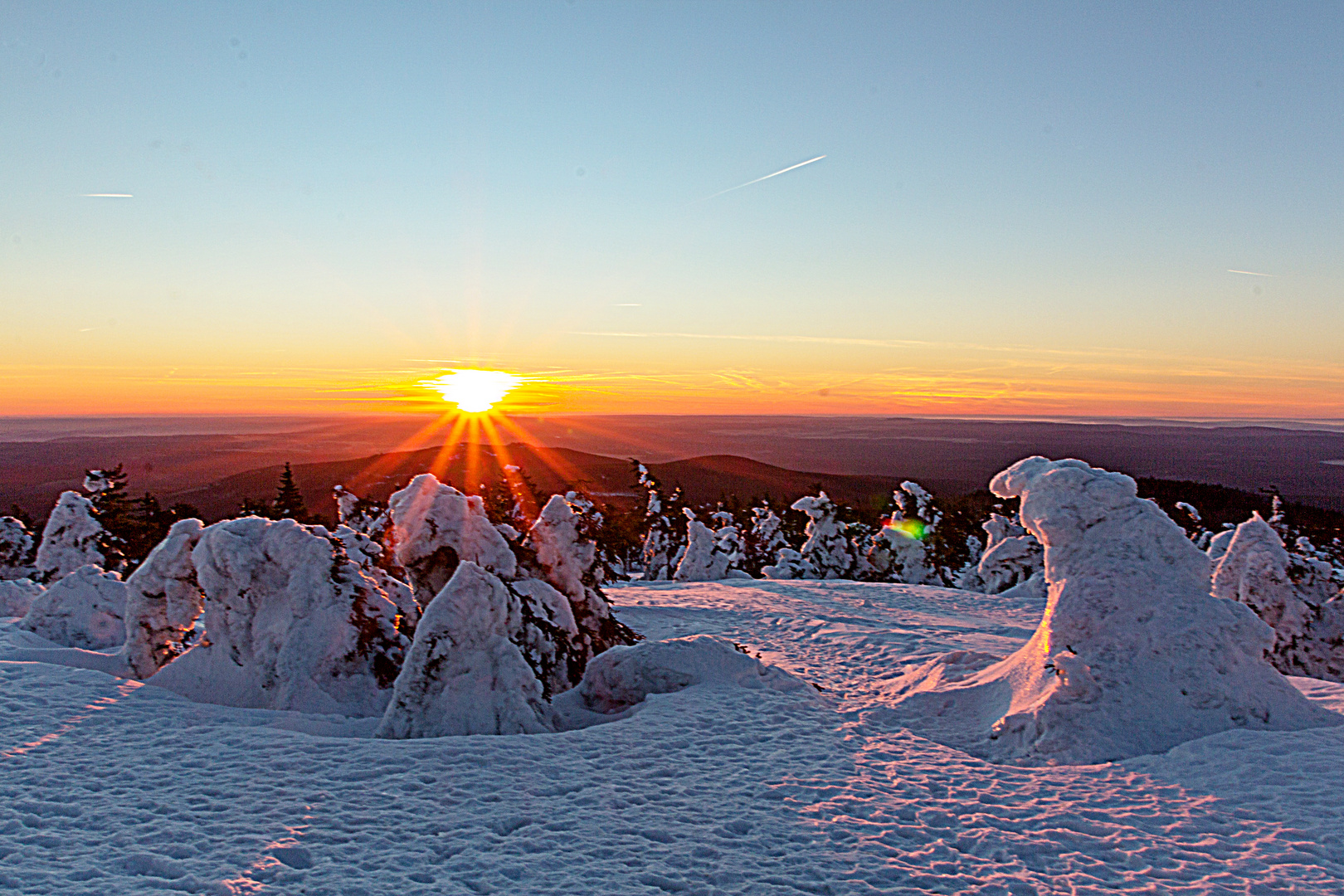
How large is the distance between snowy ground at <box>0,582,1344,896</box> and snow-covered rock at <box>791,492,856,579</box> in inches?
1265

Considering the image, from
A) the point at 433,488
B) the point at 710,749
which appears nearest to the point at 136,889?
the point at 710,749

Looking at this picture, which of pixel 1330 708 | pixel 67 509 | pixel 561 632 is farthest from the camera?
pixel 67 509

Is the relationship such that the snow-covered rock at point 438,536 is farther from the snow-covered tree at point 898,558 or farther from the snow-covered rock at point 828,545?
the snow-covered tree at point 898,558

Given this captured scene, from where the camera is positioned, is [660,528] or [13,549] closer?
[13,549]

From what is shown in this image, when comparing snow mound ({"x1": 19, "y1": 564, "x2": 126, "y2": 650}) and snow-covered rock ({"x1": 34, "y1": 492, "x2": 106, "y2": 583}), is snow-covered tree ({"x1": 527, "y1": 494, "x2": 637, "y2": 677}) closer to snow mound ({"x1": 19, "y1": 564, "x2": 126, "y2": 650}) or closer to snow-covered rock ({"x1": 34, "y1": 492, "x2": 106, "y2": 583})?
snow mound ({"x1": 19, "y1": 564, "x2": 126, "y2": 650})

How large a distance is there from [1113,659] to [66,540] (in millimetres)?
36871

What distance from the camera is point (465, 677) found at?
35.4 feet

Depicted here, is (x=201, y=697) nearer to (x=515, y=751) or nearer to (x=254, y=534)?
(x=254, y=534)

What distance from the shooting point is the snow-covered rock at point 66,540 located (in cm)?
2953

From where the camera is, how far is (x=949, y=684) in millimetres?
13617

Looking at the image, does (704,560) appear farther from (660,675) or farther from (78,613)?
(78,613)

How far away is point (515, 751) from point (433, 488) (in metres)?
8.25

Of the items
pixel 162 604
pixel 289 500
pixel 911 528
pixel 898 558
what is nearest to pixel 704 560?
pixel 898 558

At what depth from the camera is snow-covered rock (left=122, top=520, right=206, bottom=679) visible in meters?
14.0
